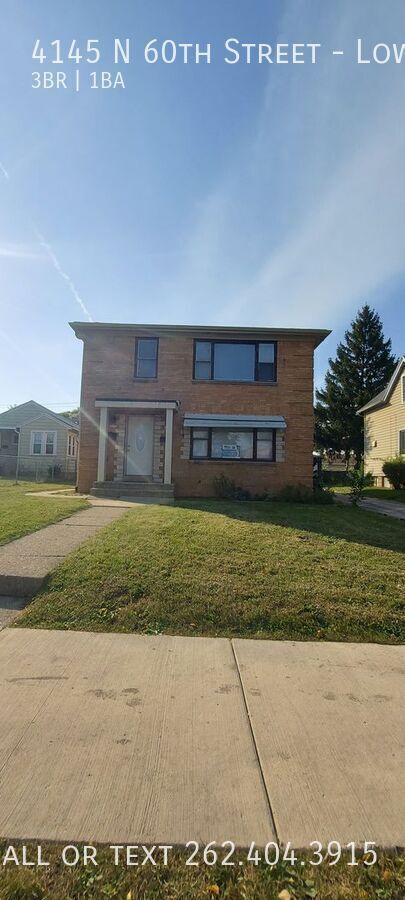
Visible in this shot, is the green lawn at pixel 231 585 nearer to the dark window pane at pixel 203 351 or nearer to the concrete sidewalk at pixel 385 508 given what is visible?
the concrete sidewalk at pixel 385 508

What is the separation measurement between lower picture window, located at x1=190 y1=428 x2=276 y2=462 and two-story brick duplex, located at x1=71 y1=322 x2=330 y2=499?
33 mm

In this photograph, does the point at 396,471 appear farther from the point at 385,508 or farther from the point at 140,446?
the point at 140,446

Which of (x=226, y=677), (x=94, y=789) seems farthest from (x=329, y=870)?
(x=226, y=677)

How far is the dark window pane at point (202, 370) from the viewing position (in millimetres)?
14484

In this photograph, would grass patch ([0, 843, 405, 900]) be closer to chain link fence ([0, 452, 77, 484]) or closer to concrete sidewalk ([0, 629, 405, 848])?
concrete sidewalk ([0, 629, 405, 848])

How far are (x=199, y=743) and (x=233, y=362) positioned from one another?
1306 centimetres

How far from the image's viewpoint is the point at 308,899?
60.2 inches

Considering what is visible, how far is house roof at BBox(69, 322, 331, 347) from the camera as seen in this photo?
1409 centimetres

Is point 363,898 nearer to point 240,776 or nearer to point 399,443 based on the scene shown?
point 240,776

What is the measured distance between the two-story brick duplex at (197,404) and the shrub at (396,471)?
876 centimetres

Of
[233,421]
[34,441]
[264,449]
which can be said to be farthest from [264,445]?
[34,441]

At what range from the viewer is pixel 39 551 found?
5.77 meters

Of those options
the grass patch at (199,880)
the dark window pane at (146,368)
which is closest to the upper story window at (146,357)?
the dark window pane at (146,368)

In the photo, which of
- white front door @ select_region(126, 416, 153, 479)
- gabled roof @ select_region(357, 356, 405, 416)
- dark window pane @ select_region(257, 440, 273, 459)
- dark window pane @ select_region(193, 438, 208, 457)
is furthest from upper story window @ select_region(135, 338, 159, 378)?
gabled roof @ select_region(357, 356, 405, 416)
